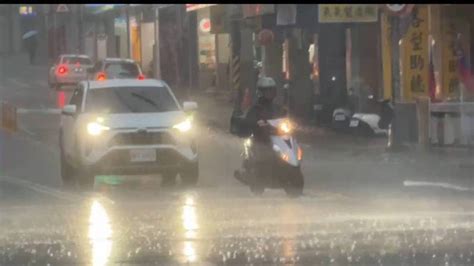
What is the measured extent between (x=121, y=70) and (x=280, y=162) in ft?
87.5

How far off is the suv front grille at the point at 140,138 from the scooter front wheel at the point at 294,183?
7.84ft

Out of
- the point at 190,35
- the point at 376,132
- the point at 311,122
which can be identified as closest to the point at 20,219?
the point at 376,132

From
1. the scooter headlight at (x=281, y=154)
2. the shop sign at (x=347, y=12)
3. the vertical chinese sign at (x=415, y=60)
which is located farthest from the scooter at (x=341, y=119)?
the scooter headlight at (x=281, y=154)

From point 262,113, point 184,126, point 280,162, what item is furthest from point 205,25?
point 280,162

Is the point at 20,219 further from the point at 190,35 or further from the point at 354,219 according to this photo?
the point at 190,35

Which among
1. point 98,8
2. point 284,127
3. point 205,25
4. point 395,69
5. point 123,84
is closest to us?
point 284,127

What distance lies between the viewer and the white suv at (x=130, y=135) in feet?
55.7

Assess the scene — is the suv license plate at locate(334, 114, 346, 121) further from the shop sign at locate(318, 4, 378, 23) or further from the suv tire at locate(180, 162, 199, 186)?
the suv tire at locate(180, 162, 199, 186)

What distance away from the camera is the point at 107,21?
6250 centimetres

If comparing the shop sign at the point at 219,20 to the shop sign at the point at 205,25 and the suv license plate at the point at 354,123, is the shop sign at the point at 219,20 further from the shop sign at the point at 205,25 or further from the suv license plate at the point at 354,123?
the suv license plate at the point at 354,123

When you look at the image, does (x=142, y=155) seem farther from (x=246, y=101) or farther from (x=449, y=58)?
(x=246, y=101)

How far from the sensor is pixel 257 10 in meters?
34.4

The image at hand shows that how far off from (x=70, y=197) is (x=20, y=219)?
2.84m

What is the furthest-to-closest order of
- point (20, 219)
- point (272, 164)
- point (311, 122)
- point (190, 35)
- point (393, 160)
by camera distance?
point (190, 35), point (311, 122), point (393, 160), point (272, 164), point (20, 219)
